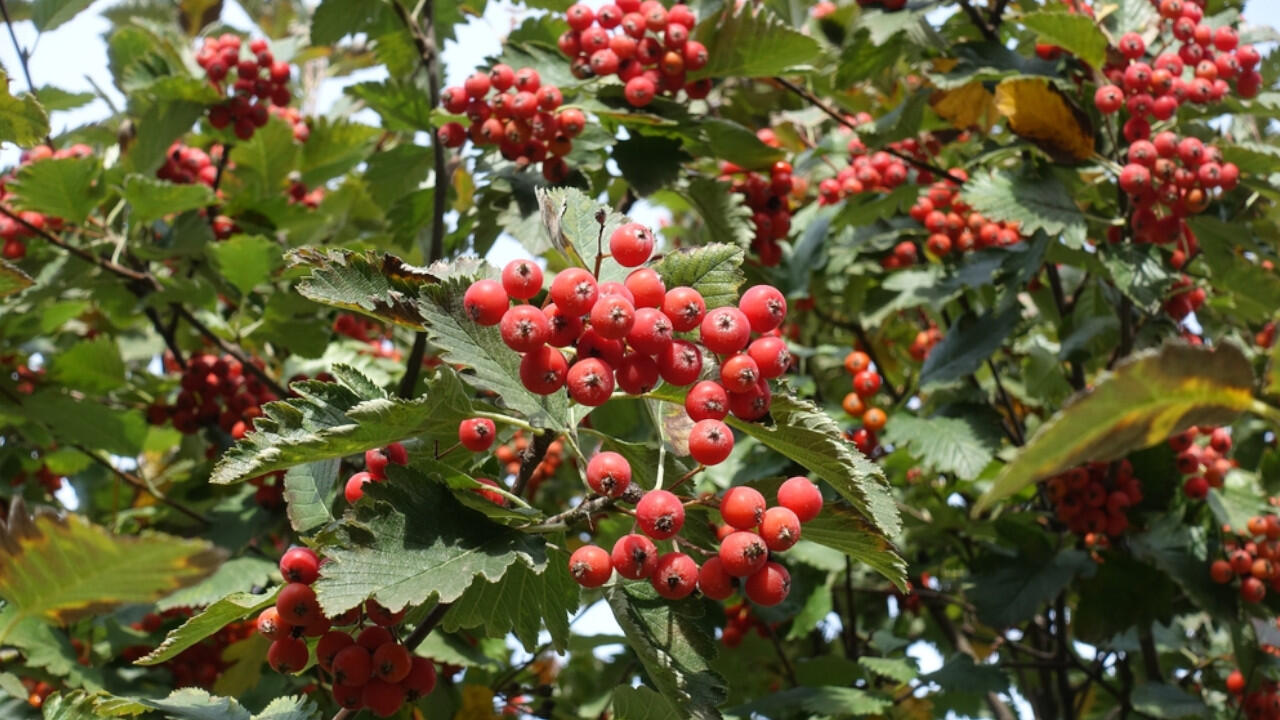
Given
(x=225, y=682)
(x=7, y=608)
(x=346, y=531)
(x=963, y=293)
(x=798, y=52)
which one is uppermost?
(x=798, y=52)

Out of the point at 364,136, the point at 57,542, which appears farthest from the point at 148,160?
the point at 57,542

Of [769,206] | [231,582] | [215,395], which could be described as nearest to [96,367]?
[215,395]

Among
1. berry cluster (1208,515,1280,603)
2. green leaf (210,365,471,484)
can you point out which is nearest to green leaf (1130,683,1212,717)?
berry cluster (1208,515,1280,603)

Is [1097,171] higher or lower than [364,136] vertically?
A: lower

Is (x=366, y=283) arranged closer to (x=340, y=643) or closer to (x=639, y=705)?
(x=340, y=643)

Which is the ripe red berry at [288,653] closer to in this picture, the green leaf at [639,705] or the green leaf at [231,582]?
the green leaf at [639,705]

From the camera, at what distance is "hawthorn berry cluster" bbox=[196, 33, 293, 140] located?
435cm

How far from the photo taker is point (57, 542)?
4.23 ft

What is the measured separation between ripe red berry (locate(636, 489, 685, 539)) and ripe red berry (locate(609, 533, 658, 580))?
34 mm

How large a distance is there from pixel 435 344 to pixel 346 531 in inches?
13.2

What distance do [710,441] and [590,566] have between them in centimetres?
28

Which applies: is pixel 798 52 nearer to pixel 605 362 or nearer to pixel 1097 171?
pixel 1097 171

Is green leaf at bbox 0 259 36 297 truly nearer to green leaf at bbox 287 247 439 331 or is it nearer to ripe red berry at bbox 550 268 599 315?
green leaf at bbox 287 247 439 331

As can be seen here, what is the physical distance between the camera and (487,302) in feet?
6.22
